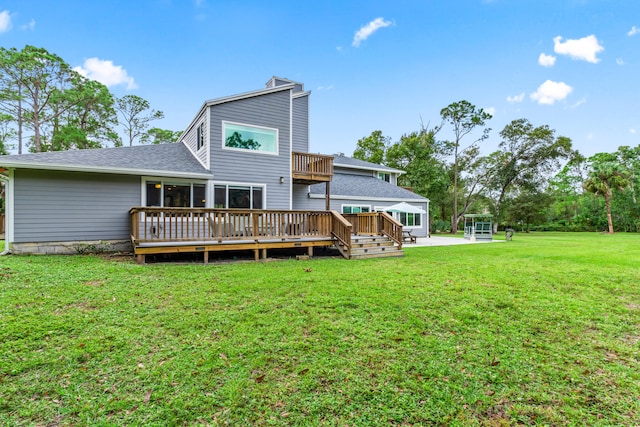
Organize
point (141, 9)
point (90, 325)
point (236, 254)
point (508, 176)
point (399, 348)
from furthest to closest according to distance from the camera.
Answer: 1. point (508, 176)
2. point (141, 9)
3. point (236, 254)
4. point (90, 325)
5. point (399, 348)

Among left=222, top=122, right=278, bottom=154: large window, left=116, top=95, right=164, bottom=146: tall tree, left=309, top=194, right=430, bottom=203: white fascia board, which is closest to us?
left=222, top=122, right=278, bottom=154: large window

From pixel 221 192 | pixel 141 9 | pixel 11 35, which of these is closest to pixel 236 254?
pixel 221 192

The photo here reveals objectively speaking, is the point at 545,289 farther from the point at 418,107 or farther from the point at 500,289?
the point at 418,107

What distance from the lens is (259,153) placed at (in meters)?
11.5

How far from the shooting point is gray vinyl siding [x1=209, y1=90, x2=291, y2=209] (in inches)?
424

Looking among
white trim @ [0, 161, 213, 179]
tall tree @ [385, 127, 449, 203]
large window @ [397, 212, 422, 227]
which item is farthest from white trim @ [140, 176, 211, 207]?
tall tree @ [385, 127, 449, 203]

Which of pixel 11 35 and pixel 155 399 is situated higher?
pixel 11 35

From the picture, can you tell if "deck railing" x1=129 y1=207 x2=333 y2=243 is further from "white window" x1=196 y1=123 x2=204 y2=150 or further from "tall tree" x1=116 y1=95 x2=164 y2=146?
"tall tree" x1=116 y1=95 x2=164 y2=146

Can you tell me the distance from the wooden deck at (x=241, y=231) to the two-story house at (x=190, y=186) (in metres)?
0.03

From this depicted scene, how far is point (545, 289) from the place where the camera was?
17.5ft

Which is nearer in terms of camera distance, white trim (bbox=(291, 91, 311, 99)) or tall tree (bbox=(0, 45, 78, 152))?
white trim (bbox=(291, 91, 311, 99))

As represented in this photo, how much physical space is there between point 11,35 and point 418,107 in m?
32.6

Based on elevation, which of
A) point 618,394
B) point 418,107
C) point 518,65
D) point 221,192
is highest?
point 418,107

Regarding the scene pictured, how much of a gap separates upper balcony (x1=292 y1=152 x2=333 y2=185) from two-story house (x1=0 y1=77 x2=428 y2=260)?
0.14 ft
